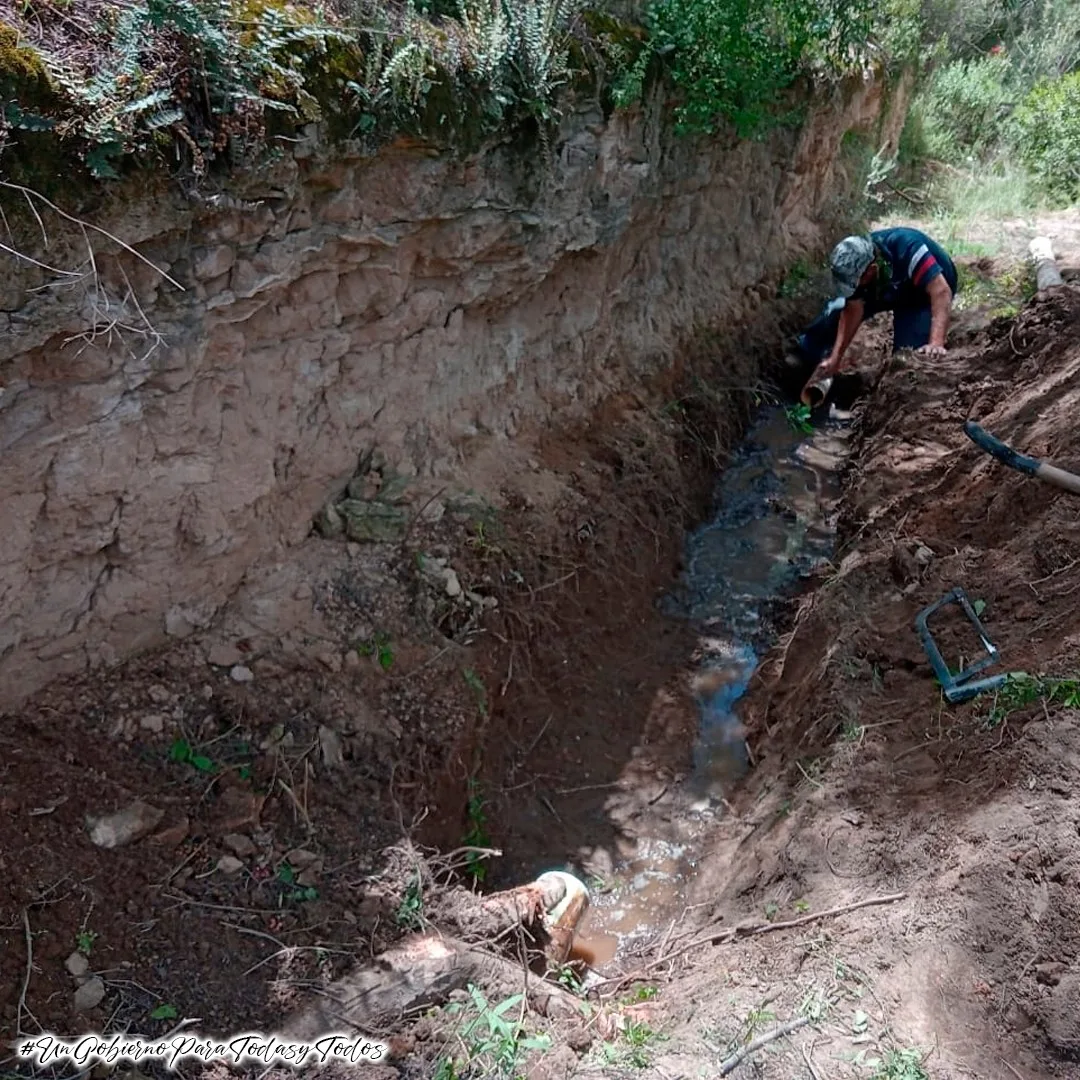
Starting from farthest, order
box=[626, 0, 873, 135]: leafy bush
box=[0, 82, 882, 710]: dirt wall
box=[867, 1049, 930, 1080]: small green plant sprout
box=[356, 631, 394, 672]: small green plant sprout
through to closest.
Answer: box=[626, 0, 873, 135]: leafy bush
box=[356, 631, 394, 672]: small green plant sprout
box=[0, 82, 882, 710]: dirt wall
box=[867, 1049, 930, 1080]: small green plant sprout

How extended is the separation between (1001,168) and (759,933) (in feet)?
36.1

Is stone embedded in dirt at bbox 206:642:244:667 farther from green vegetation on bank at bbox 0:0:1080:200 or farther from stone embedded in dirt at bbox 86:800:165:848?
green vegetation on bank at bbox 0:0:1080:200

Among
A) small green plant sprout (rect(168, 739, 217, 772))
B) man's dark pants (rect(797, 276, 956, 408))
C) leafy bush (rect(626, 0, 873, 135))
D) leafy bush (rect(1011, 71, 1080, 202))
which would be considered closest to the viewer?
small green plant sprout (rect(168, 739, 217, 772))

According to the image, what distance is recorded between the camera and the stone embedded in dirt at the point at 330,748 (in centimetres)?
362

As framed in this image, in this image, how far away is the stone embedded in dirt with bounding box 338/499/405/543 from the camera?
425 cm

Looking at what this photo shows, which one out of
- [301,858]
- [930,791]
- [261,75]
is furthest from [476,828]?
[261,75]

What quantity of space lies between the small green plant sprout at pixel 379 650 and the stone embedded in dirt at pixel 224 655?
518 mm

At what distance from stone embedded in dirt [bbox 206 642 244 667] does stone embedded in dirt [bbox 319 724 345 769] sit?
17.7 inches

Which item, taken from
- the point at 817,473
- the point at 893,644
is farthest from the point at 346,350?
the point at 817,473

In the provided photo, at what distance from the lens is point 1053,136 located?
35.1 feet

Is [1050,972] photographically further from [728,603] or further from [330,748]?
[728,603]

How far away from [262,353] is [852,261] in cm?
425

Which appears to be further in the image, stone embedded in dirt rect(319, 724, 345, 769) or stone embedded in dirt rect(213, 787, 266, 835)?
stone embedded in dirt rect(319, 724, 345, 769)

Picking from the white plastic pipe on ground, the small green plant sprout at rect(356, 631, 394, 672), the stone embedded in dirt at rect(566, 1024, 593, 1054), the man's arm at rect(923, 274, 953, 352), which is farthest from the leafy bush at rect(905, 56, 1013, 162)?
the stone embedded in dirt at rect(566, 1024, 593, 1054)
